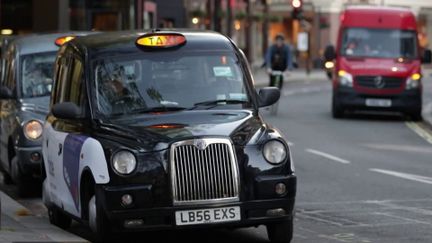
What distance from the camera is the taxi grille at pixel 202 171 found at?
8.41 m

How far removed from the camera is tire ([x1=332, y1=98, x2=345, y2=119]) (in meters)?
24.9

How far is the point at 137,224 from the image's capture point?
8438 millimetres

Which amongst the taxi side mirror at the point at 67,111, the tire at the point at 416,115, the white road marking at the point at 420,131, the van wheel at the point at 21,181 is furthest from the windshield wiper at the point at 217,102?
the tire at the point at 416,115

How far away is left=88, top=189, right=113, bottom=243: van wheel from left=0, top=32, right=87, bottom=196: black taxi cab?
381cm

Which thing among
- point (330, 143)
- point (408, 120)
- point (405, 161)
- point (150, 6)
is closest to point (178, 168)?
point (405, 161)

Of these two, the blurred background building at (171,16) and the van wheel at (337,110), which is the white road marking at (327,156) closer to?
the van wheel at (337,110)

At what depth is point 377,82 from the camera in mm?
24609

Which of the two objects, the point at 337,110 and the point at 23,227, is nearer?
the point at 23,227

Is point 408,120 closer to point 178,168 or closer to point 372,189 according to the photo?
point 372,189

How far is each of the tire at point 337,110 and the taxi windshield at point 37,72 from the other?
11.9 m

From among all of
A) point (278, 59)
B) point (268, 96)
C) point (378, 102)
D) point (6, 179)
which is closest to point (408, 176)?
point (6, 179)

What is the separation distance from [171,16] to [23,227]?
4478cm

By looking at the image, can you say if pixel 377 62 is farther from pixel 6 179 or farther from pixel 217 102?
pixel 217 102

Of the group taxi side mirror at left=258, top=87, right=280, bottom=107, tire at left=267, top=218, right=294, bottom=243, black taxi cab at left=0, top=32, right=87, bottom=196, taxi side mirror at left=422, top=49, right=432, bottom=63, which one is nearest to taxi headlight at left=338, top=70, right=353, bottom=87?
taxi side mirror at left=422, top=49, right=432, bottom=63
